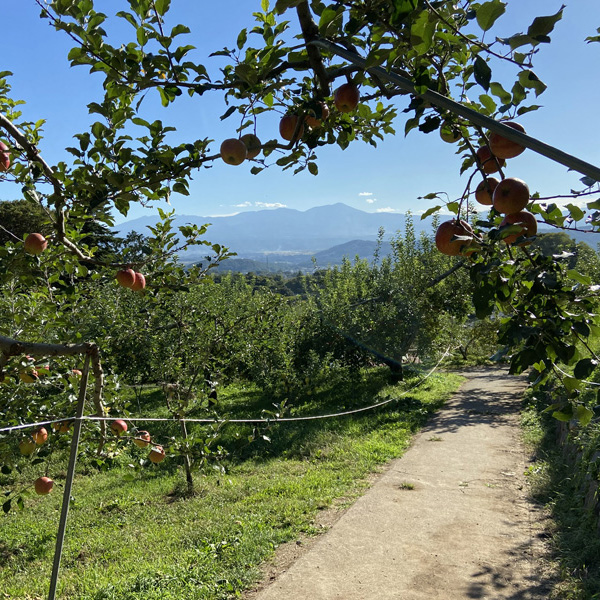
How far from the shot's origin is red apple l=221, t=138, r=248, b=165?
150cm

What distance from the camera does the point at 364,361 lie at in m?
11.3

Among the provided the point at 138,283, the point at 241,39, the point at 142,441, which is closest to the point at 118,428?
the point at 142,441

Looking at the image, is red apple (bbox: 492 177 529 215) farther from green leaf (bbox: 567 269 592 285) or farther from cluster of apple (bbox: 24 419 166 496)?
cluster of apple (bbox: 24 419 166 496)

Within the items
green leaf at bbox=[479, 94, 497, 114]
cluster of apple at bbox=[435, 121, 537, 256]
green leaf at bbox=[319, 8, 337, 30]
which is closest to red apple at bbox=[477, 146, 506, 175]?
cluster of apple at bbox=[435, 121, 537, 256]

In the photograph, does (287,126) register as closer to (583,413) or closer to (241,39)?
(241,39)

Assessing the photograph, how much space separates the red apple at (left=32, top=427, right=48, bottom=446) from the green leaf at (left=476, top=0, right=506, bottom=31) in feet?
9.76

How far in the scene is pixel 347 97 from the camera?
1.29m

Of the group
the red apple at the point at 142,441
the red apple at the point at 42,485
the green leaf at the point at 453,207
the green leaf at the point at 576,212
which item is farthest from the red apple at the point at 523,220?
the red apple at the point at 42,485

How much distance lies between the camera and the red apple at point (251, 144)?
1.50m

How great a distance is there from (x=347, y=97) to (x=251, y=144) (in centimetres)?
39

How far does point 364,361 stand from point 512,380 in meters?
4.46

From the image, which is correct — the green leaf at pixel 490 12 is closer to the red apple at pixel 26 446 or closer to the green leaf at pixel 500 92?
the green leaf at pixel 500 92

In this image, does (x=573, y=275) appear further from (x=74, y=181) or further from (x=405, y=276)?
(x=405, y=276)

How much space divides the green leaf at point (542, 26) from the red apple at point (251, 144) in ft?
3.05
